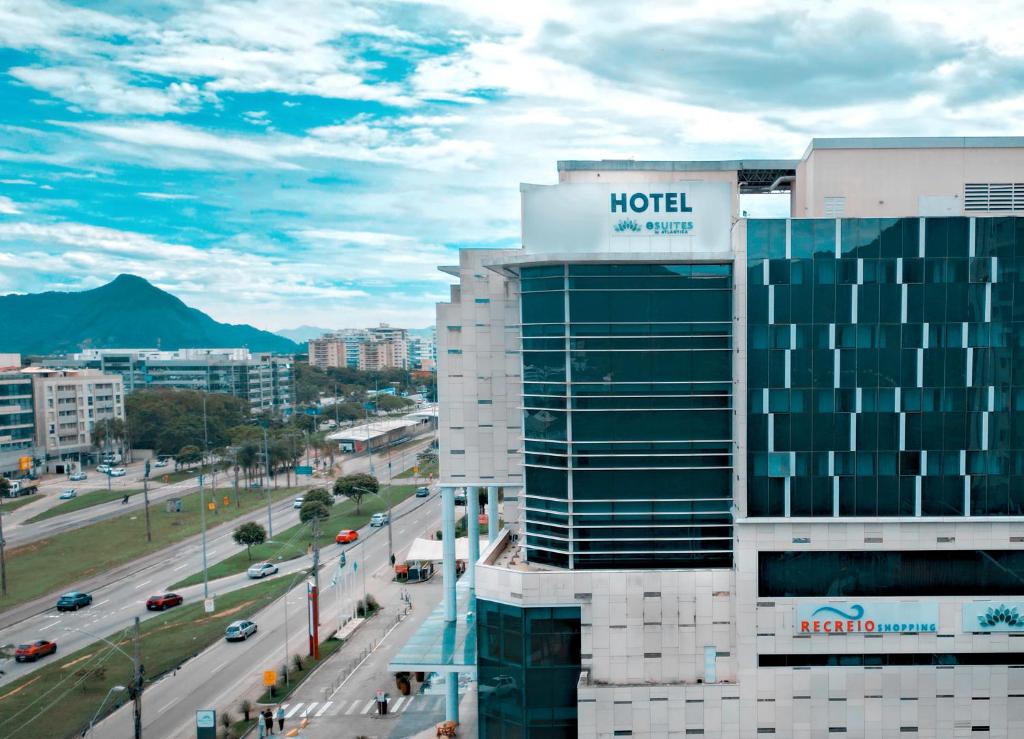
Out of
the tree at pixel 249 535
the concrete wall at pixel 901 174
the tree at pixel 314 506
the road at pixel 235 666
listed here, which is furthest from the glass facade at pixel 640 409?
the tree at pixel 314 506

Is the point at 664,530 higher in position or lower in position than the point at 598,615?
higher

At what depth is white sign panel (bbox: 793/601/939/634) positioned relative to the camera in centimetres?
4222

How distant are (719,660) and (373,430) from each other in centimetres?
15206

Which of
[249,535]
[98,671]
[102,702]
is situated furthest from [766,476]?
[249,535]

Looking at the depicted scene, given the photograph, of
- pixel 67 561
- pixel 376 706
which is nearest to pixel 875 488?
pixel 376 706

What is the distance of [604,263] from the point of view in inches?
1699

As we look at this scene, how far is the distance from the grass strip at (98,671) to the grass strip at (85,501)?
52473 mm

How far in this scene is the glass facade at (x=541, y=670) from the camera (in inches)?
1687

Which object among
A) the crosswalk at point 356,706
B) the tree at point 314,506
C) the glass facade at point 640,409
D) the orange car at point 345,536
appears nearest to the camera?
the glass facade at point 640,409

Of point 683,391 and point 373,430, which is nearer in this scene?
point 683,391

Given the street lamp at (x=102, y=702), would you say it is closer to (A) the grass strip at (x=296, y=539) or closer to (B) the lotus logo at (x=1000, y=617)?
(A) the grass strip at (x=296, y=539)

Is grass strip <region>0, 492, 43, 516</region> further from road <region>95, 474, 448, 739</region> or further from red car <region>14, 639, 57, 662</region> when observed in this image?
red car <region>14, 639, 57, 662</region>

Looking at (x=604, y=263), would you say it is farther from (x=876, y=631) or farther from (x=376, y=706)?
(x=376, y=706)

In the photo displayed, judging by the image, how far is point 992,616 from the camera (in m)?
42.2
